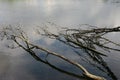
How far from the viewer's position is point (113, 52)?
9953 millimetres

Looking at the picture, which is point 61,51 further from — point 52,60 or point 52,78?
point 52,78

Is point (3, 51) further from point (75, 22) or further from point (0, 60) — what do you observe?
point (75, 22)

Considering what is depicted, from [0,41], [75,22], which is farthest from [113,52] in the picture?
[75,22]

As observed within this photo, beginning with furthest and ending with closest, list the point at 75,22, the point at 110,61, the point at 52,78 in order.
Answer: the point at 75,22, the point at 110,61, the point at 52,78

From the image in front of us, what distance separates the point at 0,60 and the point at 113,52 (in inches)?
181

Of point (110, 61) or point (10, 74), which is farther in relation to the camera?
point (110, 61)

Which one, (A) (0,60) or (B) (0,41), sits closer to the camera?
(A) (0,60)

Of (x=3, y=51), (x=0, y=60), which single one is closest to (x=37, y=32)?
(x=3, y=51)

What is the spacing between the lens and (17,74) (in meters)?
8.12

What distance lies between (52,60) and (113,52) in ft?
8.55

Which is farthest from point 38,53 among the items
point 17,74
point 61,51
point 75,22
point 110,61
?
point 75,22

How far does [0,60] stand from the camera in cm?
949

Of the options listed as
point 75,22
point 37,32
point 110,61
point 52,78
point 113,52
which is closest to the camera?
point 52,78

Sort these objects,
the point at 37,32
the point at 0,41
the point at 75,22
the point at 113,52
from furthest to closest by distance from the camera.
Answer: the point at 75,22 < the point at 37,32 < the point at 0,41 < the point at 113,52
